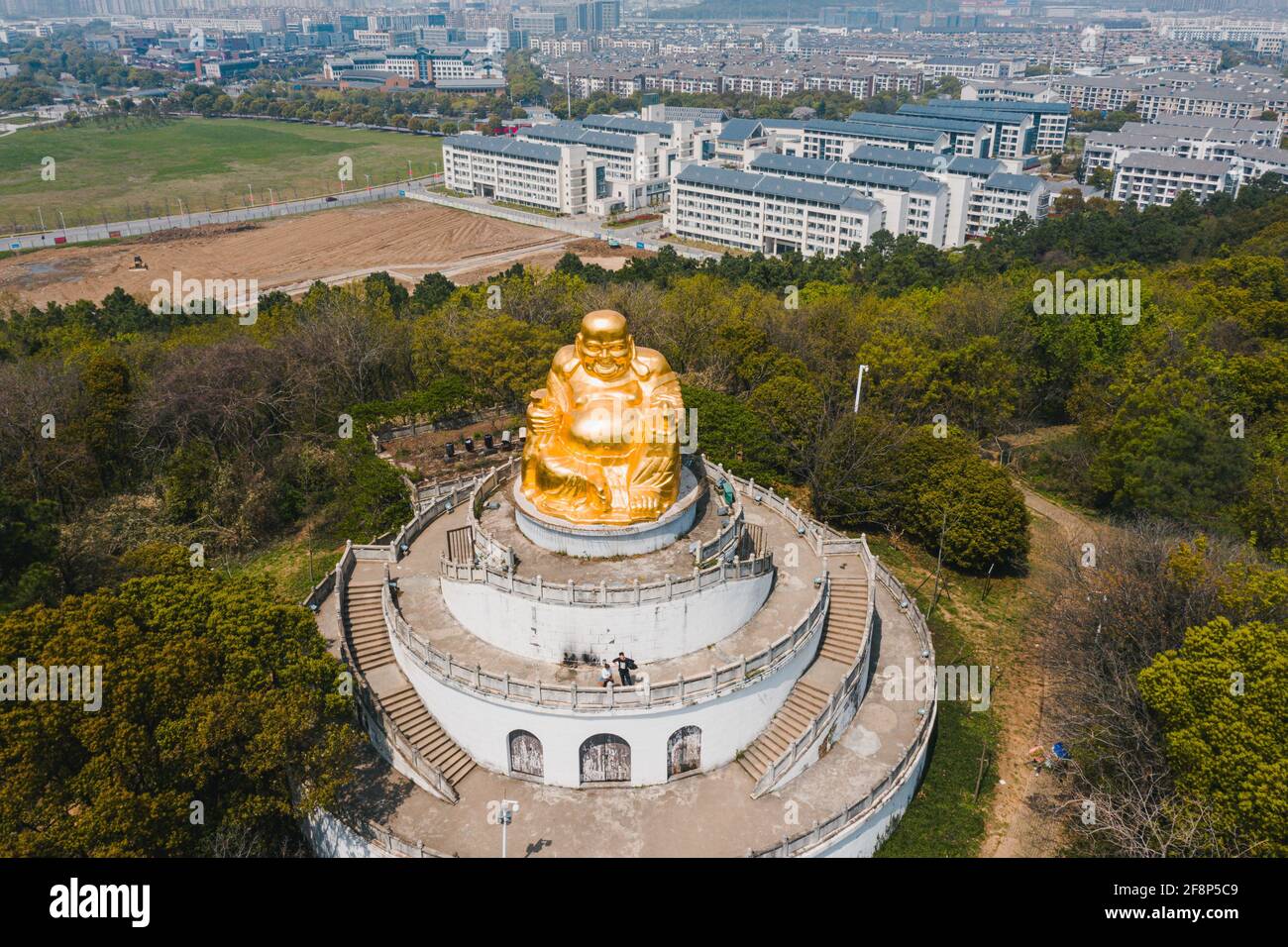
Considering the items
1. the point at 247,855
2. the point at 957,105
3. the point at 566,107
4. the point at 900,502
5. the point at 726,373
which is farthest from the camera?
the point at 566,107

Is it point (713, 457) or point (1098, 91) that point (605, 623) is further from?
point (1098, 91)

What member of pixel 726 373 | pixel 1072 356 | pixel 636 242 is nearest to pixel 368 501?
pixel 726 373

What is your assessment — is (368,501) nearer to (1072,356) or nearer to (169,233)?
(1072,356)

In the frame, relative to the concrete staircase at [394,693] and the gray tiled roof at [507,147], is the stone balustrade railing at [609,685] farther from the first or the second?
the gray tiled roof at [507,147]

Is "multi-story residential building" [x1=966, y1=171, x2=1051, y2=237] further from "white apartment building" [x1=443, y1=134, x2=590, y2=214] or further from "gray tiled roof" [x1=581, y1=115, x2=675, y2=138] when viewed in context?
"white apartment building" [x1=443, y1=134, x2=590, y2=214]

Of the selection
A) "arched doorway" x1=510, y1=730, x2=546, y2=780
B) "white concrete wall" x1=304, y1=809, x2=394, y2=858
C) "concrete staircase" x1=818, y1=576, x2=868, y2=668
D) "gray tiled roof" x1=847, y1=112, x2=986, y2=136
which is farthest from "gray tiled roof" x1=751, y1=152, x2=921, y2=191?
"white concrete wall" x1=304, y1=809, x2=394, y2=858

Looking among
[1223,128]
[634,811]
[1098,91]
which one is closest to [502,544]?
[634,811]

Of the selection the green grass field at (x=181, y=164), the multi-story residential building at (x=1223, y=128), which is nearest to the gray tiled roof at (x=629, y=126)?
the green grass field at (x=181, y=164)
